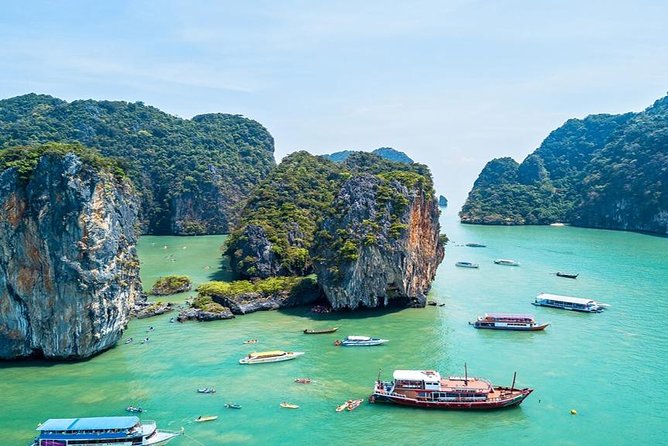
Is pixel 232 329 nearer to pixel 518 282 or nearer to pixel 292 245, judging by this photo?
pixel 292 245

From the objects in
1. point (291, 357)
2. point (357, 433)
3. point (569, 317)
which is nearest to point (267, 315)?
point (291, 357)

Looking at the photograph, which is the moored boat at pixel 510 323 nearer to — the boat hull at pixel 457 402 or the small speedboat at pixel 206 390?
the boat hull at pixel 457 402

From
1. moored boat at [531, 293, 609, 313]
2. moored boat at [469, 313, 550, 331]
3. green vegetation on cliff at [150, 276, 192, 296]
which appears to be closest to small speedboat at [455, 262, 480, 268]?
moored boat at [531, 293, 609, 313]

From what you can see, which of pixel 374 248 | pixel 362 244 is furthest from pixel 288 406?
pixel 374 248

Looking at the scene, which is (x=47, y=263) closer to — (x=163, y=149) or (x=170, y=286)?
(x=170, y=286)

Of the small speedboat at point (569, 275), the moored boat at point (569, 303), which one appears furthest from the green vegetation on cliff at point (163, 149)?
the moored boat at point (569, 303)
